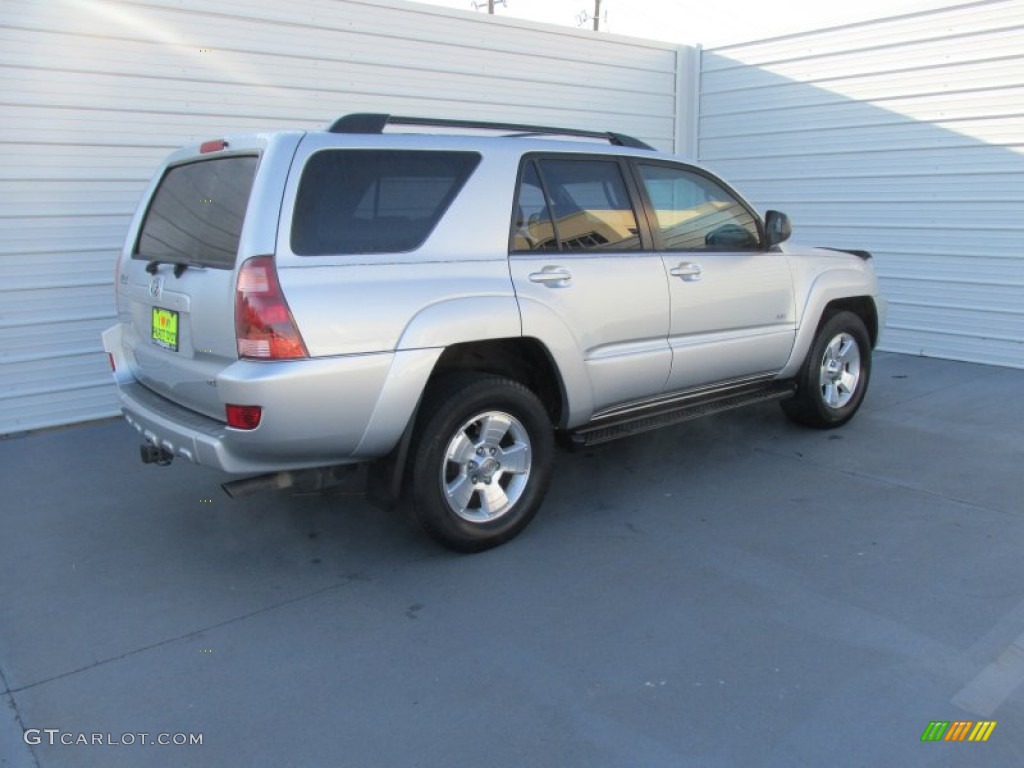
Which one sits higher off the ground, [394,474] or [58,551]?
[394,474]

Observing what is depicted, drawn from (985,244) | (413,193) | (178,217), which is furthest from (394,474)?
(985,244)

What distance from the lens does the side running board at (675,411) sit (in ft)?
14.3

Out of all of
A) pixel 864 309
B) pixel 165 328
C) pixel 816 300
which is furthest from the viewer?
pixel 864 309

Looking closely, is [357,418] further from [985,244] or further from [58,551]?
[985,244]

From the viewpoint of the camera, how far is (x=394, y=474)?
3.63m

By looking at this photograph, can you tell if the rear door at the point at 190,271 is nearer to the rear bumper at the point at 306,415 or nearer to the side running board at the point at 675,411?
the rear bumper at the point at 306,415

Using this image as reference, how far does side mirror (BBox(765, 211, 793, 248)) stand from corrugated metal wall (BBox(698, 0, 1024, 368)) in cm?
395

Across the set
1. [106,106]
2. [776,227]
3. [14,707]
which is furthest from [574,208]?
[106,106]

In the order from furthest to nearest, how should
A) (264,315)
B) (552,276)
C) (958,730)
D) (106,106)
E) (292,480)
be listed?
(106,106), (552,276), (292,480), (264,315), (958,730)

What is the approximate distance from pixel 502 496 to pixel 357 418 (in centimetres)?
92

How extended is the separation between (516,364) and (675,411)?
110 centimetres

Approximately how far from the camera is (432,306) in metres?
3.55

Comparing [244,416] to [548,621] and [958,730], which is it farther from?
[958,730]

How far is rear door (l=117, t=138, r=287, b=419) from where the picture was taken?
335cm
